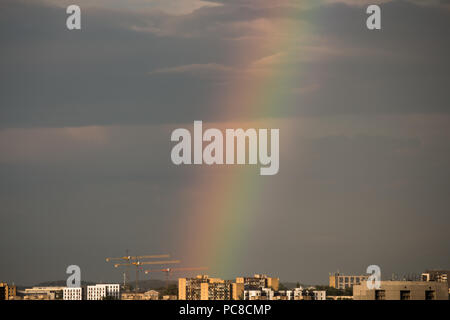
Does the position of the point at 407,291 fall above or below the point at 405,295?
above

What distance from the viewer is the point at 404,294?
163 metres

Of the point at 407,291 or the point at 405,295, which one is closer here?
the point at 405,295

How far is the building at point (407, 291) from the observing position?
160 m

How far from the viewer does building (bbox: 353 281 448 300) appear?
525ft

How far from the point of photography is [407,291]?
532ft

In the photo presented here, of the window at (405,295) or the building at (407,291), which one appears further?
the building at (407,291)

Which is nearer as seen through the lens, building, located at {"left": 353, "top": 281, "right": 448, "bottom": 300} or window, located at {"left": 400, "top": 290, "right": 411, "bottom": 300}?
window, located at {"left": 400, "top": 290, "right": 411, "bottom": 300}
